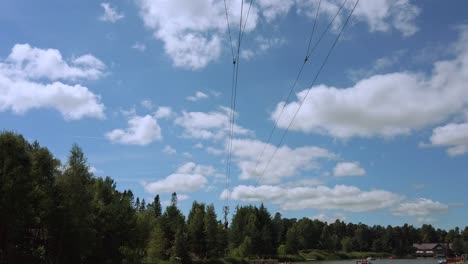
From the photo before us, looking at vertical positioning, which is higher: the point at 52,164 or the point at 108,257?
the point at 52,164

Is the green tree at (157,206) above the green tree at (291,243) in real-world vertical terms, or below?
above

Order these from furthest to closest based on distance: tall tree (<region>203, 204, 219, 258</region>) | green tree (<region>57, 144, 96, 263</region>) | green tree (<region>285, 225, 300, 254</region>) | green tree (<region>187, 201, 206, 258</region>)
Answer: green tree (<region>285, 225, 300, 254</region>) → tall tree (<region>203, 204, 219, 258</region>) → green tree (<region>187, 201, 206, 258</region>) → green tree (<region>57, 144, 96, 263</region>)

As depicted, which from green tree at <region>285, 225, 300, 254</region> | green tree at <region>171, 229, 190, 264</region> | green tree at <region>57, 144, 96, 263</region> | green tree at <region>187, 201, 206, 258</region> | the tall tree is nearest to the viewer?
green tree at <region>57, 144, 96, 263</region>

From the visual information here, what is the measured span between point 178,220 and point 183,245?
15302 mm

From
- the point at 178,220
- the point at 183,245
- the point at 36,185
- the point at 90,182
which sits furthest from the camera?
the point at 178,220

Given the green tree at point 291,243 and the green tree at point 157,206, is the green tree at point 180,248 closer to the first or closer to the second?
the green tree at point 157,206

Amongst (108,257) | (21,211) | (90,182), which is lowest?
(108,257)

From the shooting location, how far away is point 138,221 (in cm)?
8156

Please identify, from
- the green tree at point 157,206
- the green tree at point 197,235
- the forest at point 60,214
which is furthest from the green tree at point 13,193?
the green tree at point 157,206

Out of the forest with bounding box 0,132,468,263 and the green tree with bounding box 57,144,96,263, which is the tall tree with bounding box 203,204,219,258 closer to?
the forest with bounding box 0,132,468,263


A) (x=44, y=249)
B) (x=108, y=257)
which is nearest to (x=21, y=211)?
(x=44, y=249)

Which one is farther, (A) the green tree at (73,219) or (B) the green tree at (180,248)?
(B) the green tree at (180,248)

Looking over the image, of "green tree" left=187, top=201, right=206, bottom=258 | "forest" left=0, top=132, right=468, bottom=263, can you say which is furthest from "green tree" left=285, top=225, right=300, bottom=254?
"forest" left=0, top=132, right=468, bottom=263

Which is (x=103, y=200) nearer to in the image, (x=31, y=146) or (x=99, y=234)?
(x=99, y=234)
